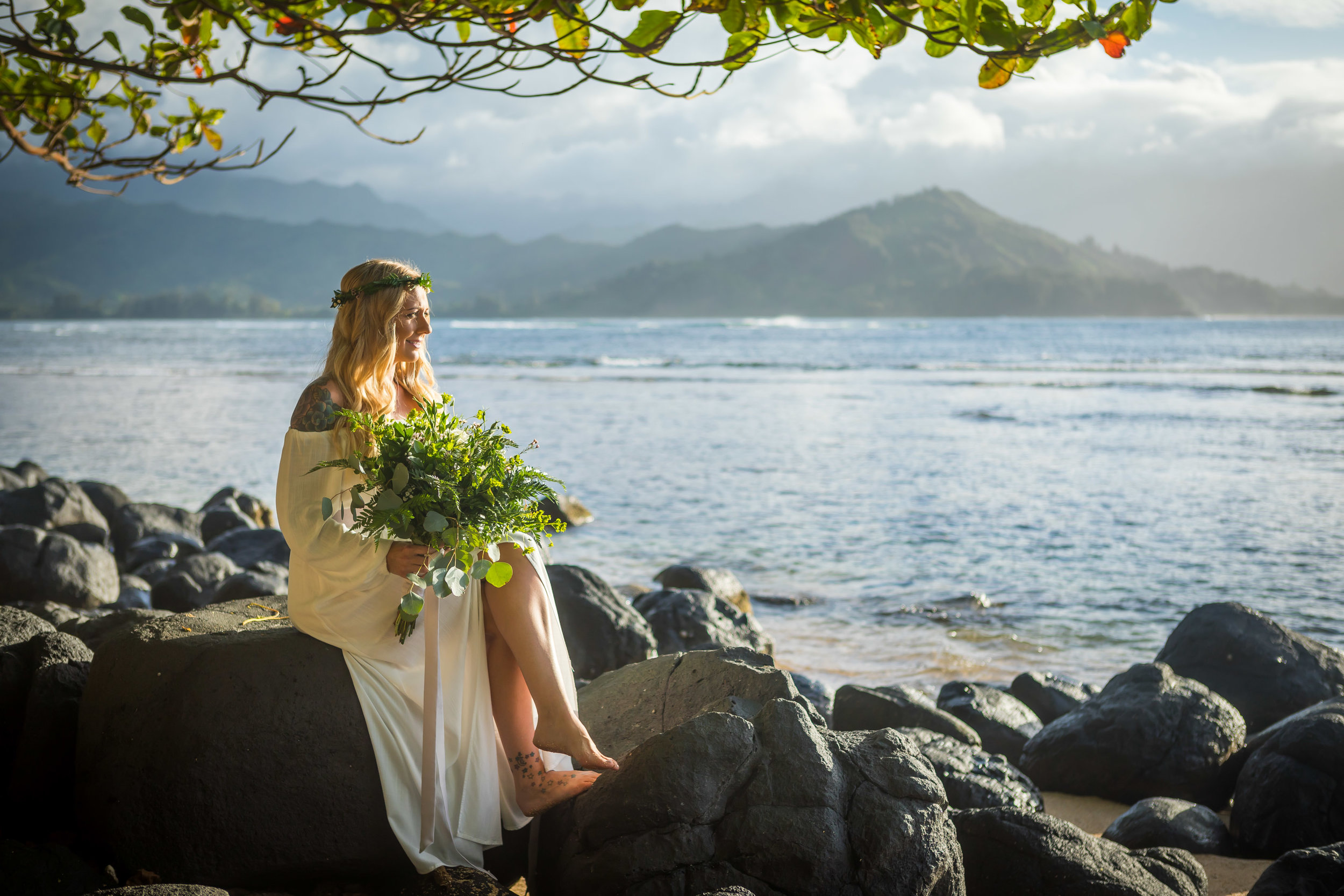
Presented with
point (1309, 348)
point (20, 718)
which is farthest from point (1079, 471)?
point (1309, 348)

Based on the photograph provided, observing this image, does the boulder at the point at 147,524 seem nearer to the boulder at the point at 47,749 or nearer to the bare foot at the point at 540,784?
the boulder at the point at 47,749

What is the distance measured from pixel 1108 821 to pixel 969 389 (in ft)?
91.4

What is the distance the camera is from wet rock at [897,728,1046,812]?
486cm

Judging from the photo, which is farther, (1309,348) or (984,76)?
(1309,348)

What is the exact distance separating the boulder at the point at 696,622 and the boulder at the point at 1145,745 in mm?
2215

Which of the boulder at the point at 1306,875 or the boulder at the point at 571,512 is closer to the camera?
the boulder at the point at 1306,875

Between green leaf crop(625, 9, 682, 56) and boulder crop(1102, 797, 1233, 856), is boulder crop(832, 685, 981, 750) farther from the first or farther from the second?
green leaf crop(625, 9, 682, 56)

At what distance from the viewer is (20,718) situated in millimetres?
3904

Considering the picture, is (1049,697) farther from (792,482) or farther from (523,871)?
(792,482)

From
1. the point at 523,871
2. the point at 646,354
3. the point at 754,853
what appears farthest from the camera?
the point at 646,354

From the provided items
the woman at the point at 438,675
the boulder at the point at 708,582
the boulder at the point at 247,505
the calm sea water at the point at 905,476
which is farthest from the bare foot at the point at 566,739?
the boulder at the point at 247,505

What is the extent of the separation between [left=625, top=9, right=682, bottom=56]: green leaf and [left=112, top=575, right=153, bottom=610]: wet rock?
7.16 metres

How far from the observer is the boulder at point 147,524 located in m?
10.7

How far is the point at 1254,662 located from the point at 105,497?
1249 cm
